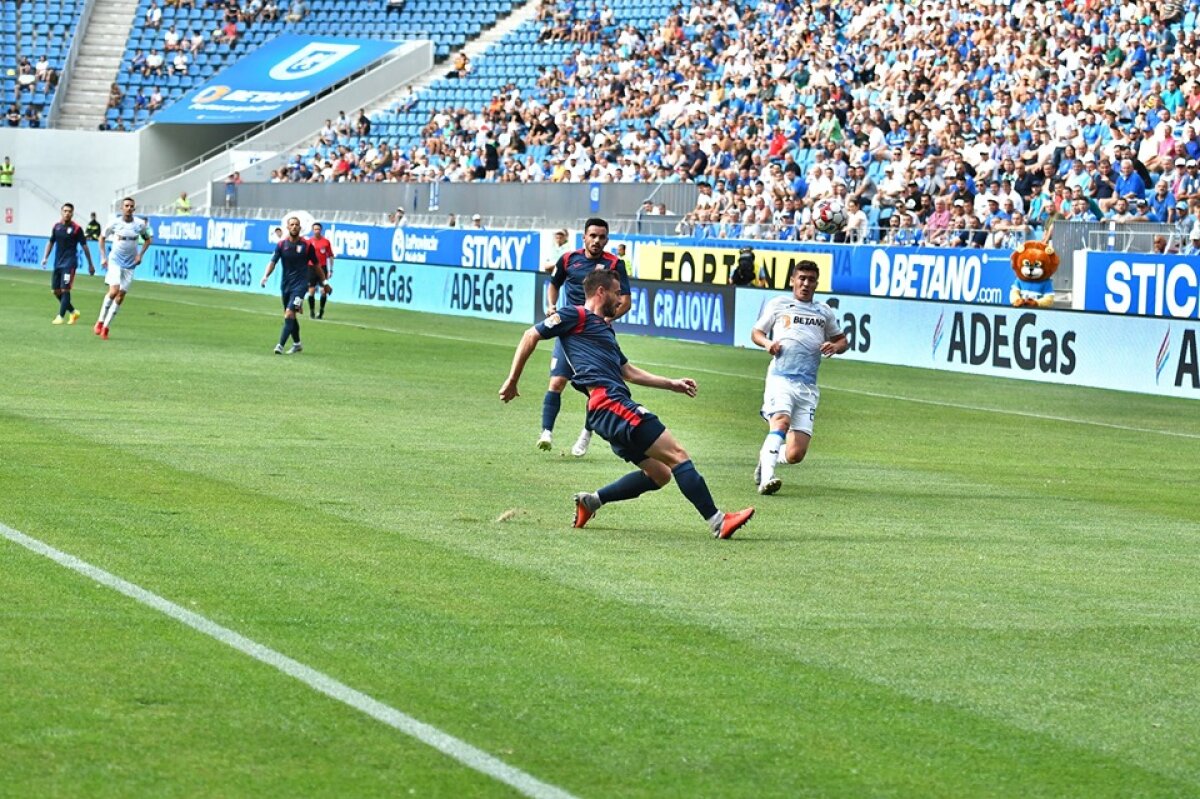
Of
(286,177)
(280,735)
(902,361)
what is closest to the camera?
(280,735)

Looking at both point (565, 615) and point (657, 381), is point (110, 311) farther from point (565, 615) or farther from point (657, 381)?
point (565, 615)

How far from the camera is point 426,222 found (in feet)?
168

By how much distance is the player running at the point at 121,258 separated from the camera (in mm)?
30094

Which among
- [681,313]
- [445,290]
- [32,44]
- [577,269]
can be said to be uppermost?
[32,44]

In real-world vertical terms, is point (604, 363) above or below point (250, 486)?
above

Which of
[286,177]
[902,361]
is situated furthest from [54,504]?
[286,177]

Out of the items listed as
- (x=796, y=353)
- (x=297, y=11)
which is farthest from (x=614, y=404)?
(x=297, y=11)

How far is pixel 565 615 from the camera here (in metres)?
9.47

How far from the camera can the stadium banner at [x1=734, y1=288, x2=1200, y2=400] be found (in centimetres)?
2616

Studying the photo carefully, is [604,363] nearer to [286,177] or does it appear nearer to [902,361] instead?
[902,361]

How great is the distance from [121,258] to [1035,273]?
14.0 metres

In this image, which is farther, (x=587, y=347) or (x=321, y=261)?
(x=321, y=261)

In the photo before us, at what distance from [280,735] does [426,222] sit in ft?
147

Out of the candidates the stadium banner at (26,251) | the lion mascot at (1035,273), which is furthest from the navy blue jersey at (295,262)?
the stadium banner at (26,251)
